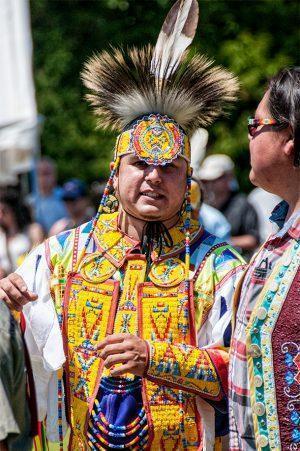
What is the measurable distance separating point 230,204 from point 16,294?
5.13 m

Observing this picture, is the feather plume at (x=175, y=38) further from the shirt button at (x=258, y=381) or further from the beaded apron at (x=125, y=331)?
the shirt button at (x=258, y=381)

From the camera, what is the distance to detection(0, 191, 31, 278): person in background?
862 centimetres

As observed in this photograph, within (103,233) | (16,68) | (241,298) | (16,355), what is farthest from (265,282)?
(16,68)

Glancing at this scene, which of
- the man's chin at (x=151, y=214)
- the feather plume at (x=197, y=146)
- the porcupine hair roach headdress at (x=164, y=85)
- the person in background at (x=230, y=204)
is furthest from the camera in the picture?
the person in background at (x=230, y=204)

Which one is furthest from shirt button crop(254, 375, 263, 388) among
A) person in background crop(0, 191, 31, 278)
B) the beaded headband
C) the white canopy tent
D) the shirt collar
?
the white canopy tent

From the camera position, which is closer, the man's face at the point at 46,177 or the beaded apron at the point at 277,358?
the beaded apron at the point at 277,358

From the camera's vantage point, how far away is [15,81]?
10133 mm

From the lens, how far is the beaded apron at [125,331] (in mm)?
3879

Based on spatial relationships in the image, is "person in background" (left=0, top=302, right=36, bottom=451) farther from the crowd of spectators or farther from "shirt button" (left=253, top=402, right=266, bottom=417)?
the crowd of spectators

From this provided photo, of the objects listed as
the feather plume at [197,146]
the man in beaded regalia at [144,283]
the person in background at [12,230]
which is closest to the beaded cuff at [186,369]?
the man in beaded regalia at [144,283]

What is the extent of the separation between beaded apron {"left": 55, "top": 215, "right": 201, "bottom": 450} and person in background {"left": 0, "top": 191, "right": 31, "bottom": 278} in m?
4.44

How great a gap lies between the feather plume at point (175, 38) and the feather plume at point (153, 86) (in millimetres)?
28

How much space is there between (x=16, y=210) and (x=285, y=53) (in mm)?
4616

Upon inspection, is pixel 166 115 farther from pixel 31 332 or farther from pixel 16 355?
pixel 16 355
